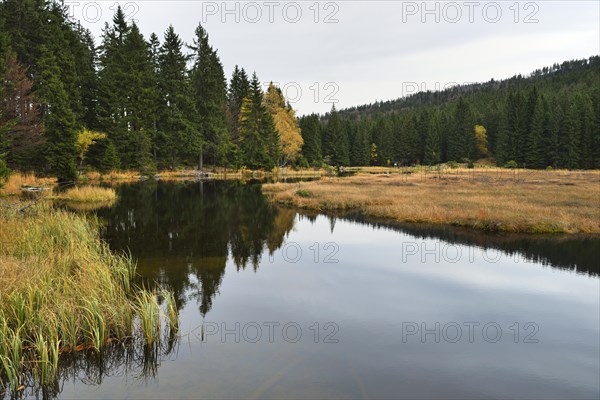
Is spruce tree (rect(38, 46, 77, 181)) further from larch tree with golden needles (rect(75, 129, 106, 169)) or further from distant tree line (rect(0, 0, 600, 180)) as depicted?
larch tree with golden needles (rect(75, 129, 106, 169))

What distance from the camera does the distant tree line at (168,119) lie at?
136 feet

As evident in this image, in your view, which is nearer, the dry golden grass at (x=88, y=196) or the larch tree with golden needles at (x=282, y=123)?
the dry golden grass at (x=88, y=196)

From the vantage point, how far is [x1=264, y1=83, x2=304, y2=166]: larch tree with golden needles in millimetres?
73438

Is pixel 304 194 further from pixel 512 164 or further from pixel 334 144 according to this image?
pixel 512 164

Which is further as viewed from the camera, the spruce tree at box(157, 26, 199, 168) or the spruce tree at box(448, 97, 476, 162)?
the spruce tree at box(448, 97, 476, 162)

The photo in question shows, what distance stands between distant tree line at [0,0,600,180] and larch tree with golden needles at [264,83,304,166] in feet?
0.86

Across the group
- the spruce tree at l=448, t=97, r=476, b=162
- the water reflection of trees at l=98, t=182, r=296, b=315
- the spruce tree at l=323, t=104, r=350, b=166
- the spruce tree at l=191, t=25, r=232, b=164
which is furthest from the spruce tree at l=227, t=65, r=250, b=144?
the spruce tree at l=448, t=97, r=476, b=162

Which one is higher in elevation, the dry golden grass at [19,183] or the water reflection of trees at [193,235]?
the dry golden grass at [19,183]

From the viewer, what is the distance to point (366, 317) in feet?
35.6

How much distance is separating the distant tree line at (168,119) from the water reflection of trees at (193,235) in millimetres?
8719

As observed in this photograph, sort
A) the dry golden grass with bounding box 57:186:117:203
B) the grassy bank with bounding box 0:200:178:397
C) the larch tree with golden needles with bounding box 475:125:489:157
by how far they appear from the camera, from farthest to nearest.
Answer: the larch tree with golden needles with bounding box 475:125:489:157 < the dry golden grass with bounding box 57:186:117:203 < the grassy bank with bounding box 0:200:178:397

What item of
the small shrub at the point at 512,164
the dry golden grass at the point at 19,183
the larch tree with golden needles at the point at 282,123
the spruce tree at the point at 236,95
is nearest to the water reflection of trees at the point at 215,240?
the dry golden grass at the point at 19,183

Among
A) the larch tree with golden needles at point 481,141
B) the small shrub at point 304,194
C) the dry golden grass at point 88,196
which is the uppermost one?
the larch tree with golden needles at point 481,141

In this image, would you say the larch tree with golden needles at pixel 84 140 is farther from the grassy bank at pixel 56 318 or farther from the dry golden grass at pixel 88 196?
the grassy bank at pixel 56 318
